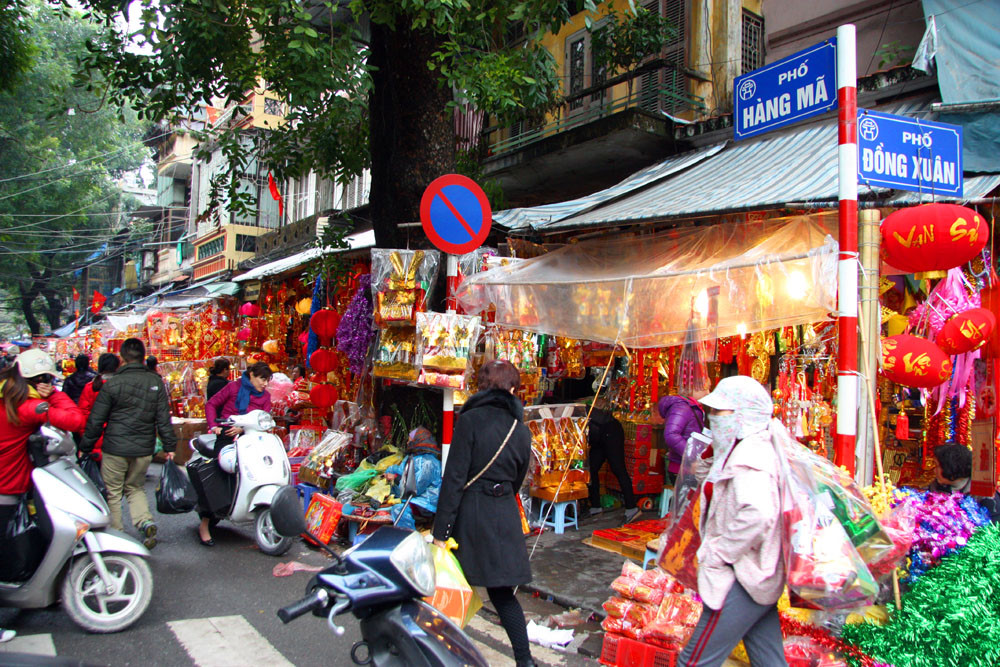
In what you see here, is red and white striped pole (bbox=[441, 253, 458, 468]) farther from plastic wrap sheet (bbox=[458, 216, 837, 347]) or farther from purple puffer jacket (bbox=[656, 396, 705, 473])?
purple puffer jacket (bbox=[656, 396, 705, 473])

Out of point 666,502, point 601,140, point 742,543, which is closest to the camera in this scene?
point 742,543

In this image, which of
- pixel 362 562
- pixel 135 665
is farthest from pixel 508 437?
pixel 135 665

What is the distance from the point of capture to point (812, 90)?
3.78 m

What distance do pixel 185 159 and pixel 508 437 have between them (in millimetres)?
30402

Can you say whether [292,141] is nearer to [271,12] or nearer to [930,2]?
[271,12]

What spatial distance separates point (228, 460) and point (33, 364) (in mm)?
1876

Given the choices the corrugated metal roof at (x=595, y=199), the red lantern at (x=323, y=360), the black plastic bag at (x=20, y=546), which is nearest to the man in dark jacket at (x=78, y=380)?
the red lantern at (x=323, y=360)

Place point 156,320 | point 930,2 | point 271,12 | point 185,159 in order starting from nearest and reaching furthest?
1. point 271,12
2. point 930,2
3. point 156,320
4. point 185,159

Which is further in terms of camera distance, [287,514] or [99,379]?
[99,379]

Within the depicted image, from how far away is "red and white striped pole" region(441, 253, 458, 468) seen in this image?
5581 mm

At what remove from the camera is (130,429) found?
5586 mm

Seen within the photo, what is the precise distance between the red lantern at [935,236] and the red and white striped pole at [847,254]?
51cm

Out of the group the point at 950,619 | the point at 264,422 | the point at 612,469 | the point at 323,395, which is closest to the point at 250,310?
the point at 323,395

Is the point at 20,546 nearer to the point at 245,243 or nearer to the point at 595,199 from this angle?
the point at 595,199
